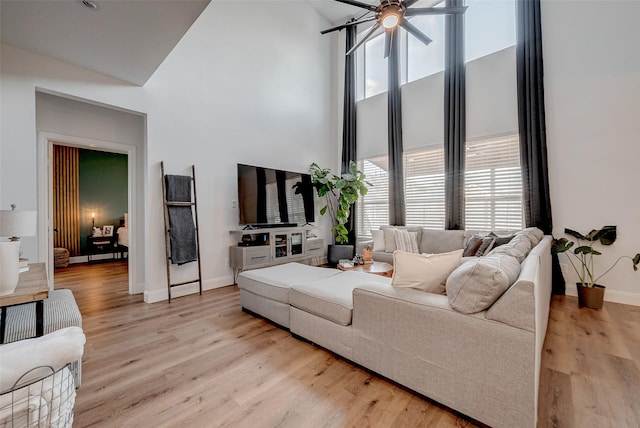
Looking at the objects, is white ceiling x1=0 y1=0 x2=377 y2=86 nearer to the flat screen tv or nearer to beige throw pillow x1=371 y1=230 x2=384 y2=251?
the flat screen tv

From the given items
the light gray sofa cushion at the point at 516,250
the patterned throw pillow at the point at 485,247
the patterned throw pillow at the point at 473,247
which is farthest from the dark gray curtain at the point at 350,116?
the light gray sofa cushion at the point at 516,250

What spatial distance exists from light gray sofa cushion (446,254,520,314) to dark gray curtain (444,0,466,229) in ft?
10.9

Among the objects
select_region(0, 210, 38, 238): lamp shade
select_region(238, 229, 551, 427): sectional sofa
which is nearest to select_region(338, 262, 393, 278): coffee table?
select_region(238, 229, 551, 427): sectional sofa

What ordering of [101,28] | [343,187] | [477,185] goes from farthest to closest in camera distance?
[343,187]
[477,185]
[101,28]

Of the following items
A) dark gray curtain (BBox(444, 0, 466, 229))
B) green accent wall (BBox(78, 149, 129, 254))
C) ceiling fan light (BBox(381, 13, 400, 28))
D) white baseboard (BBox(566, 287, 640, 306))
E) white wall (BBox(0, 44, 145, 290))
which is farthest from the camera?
green accent wall (BBox(78, 149, 129, 254))

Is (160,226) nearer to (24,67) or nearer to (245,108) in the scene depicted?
(24,67)

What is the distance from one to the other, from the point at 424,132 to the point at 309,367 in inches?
175

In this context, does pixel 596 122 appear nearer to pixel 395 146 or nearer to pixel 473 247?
pixel 473 247

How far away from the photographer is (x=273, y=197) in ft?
15.3

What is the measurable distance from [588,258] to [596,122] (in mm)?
1757

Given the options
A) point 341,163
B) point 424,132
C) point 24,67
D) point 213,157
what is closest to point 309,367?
point 213,157

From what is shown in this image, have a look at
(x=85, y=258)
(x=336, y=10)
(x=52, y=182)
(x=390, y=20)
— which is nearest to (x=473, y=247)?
(x=390, y=20)

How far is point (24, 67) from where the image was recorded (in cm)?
258

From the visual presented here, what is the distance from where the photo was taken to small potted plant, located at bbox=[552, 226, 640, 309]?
3.15 m
